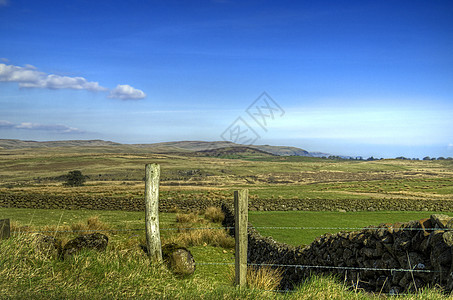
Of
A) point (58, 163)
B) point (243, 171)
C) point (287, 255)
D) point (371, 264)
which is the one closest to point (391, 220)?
point (287, 255)

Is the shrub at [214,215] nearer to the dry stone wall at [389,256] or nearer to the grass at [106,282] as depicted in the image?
the dry stone wall at [389,256]

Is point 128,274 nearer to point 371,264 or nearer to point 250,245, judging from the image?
point 371,264

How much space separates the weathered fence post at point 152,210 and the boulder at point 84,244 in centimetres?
124

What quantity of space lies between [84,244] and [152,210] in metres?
1.73

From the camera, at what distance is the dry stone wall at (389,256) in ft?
19.4

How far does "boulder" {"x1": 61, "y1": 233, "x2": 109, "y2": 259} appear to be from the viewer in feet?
23.6

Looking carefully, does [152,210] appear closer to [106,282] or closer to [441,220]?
[106,282]

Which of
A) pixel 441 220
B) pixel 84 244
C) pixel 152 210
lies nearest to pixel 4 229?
pixel 84 244

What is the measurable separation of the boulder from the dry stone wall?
4363 millimetres

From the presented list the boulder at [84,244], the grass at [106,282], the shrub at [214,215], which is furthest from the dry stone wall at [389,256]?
the shrub at [214,215]

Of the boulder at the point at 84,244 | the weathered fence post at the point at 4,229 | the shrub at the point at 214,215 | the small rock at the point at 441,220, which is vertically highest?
the small rock at the point at 441,220

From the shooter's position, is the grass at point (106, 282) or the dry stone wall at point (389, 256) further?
the dry stone wall at point (389, 256)

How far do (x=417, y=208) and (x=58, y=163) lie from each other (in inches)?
4339

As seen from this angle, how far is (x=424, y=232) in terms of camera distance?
21.2 feet
